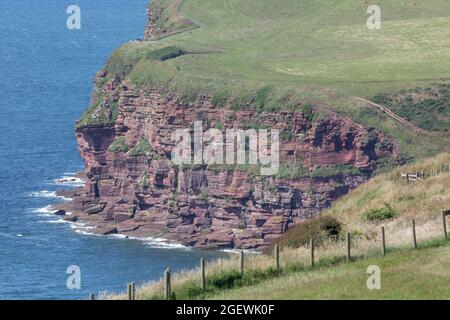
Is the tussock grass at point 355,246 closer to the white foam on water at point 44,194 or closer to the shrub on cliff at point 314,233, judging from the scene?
the shrub on cliff at point 314,233

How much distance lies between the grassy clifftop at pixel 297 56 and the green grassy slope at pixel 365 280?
267 ft

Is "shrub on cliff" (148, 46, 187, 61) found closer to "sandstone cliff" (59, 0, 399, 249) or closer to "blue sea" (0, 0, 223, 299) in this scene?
"sandstone cliff" (59, 0, 399, 249)

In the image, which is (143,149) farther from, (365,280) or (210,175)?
(365,280)

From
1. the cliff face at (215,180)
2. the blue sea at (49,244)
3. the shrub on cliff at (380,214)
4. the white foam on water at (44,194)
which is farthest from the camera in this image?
the white foam on water at (44,194)

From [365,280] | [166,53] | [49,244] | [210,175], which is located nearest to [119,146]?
[210,175]

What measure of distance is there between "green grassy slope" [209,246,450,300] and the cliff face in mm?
79805

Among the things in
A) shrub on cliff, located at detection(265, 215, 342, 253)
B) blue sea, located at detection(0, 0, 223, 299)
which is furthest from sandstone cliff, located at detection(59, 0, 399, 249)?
shrub on cliff, located at detection(265, 215, 342, 253)

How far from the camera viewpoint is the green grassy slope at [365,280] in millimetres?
45500

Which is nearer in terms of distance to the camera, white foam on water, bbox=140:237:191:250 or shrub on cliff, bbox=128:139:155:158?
white foam on water, bbox=140:237:191:250

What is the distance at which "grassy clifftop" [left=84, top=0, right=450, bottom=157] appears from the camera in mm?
140125

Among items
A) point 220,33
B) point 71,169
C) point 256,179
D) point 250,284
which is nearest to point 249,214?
point 256,179

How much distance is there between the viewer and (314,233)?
196 ft

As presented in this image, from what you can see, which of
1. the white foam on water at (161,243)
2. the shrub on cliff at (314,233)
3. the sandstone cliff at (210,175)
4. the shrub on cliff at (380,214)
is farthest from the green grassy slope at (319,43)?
the shrub on cliff at (314,233)

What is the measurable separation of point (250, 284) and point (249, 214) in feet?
285
